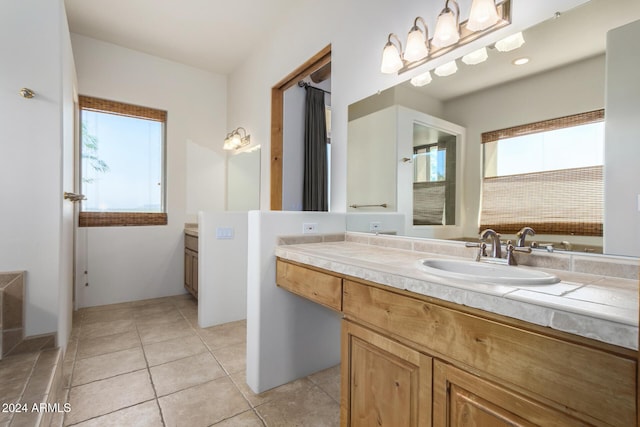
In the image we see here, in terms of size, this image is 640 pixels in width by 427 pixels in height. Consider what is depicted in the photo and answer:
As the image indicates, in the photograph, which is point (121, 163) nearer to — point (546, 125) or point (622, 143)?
point (546, 125)

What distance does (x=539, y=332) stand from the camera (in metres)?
0.65

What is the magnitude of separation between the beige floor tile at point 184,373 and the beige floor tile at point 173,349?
8cm

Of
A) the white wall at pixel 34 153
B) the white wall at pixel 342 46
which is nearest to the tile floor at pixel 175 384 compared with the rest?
the white wall at pixel 34 153

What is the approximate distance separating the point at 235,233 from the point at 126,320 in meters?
1.30

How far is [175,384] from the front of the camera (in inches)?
70.1

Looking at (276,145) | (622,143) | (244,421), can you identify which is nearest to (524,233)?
(622,143)

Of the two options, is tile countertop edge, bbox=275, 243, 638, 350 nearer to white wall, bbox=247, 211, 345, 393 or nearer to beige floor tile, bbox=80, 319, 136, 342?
white wall, bbox=247, 211, 345, 393

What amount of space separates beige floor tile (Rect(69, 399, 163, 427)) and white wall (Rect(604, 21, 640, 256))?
80.6 inches

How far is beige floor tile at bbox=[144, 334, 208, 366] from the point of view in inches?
82.3

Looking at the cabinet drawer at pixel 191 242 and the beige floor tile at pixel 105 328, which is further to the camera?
the cabinet drawer at pixel 191 242

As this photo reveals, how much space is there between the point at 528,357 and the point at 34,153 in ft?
8.33

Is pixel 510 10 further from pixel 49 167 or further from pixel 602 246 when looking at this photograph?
pixel 49 167

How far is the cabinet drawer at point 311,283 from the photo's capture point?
1.25m

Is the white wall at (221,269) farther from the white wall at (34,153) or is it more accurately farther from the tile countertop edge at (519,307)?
the tile countertop edge at (519,307)
